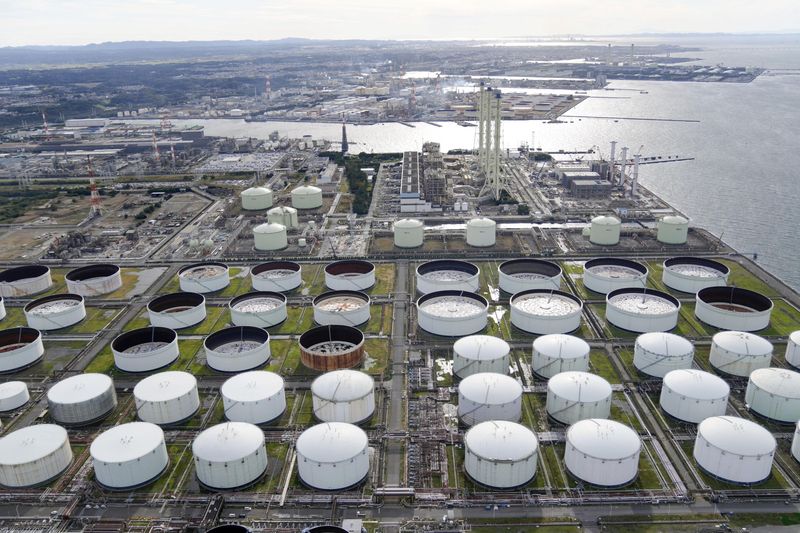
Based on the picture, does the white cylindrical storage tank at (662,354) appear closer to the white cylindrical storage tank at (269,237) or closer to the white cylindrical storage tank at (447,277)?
the white cylindrical storage tank at (447,277)

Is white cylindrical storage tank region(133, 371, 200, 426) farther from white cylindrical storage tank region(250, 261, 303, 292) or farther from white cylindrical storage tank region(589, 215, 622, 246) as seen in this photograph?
white cylindrical storage tank region(589, 215, 622, 246)

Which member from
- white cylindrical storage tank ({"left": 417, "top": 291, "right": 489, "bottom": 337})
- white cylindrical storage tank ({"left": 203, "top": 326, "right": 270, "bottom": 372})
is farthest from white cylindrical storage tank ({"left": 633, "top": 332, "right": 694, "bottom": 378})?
white cylindrical storage tank ({"left": 203, "top": 326, "right": 270, "bottom": 372})

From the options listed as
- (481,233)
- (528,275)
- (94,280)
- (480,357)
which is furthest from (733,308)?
(94,280)

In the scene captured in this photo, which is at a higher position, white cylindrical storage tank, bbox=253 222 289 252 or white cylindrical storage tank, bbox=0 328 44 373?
white cylindrical storage tank, bbox=253 222 289 252

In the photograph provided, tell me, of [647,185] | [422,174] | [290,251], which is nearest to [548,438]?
[290,251]

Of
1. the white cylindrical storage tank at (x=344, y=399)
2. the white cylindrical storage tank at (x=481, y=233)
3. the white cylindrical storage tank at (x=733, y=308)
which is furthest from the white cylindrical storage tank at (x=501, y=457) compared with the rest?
the white cylindrical storage tank at (x=481, y=233)
